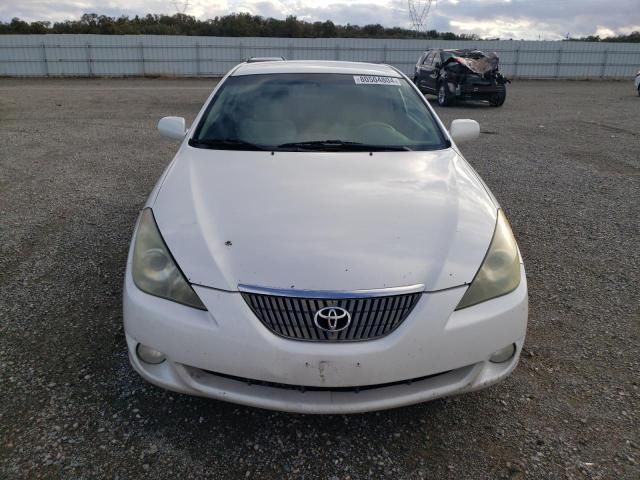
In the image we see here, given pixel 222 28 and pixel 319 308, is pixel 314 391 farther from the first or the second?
pixel 222 28

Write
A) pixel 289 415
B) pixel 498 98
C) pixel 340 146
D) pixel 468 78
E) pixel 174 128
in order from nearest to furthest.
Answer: pixel 289 415
pixel 340 146
pixel 174 128
pixel 468 78
pixel 498 98

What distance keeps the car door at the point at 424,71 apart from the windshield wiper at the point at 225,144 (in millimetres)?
14237

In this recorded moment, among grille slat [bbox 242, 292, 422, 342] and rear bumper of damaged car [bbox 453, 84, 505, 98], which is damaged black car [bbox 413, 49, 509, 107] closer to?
rear bumper of damaged car [bbox 453, 84, 505, 98]

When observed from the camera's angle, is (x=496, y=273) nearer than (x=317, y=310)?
No

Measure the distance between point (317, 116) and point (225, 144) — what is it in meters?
0.62

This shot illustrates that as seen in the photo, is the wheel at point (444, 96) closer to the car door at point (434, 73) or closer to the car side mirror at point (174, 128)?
the car door at point (434, 73)

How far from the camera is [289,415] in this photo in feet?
7.32

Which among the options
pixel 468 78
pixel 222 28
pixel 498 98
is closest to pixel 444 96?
pixel 468 78

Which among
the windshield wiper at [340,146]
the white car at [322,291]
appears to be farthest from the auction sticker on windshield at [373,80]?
the white car at [322,291]

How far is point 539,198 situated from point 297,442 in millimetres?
4496

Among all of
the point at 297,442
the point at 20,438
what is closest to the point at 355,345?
the point at 297,442

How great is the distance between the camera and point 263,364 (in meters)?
1.84

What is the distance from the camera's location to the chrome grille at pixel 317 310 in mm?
1852

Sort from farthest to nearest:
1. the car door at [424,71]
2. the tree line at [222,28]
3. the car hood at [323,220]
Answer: the tree line at [222,28]
the car door at [424,71]
the car hood at [323,220]
